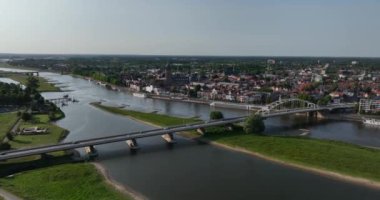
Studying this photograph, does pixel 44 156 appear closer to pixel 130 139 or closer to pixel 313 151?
pixel 130 139

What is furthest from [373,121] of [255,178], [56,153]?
[56,153]

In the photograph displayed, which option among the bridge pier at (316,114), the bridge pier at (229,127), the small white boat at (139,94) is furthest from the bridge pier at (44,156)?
the small white boat at (139,94)

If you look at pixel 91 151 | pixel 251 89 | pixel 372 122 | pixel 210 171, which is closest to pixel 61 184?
pixel 91 151

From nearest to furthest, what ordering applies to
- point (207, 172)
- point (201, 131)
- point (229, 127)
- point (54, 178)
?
point (54, 178)
point (207, 172)
point (201, 131)
point (229, 127)

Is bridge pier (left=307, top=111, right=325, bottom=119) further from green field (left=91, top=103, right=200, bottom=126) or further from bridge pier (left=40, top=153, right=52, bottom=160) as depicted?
bridge pier (left=40, top=153, right=52, bottom=160)

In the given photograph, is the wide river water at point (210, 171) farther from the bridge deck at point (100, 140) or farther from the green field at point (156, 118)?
the green field at point (156, 118)

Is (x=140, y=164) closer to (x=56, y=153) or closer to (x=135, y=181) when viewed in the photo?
(x=135, y=181)

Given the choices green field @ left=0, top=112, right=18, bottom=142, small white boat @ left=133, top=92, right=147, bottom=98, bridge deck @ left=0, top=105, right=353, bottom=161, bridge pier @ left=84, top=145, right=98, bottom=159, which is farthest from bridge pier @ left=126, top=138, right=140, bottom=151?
Answer: small white boat @ left=133, top=92, right=147, bottom=98
